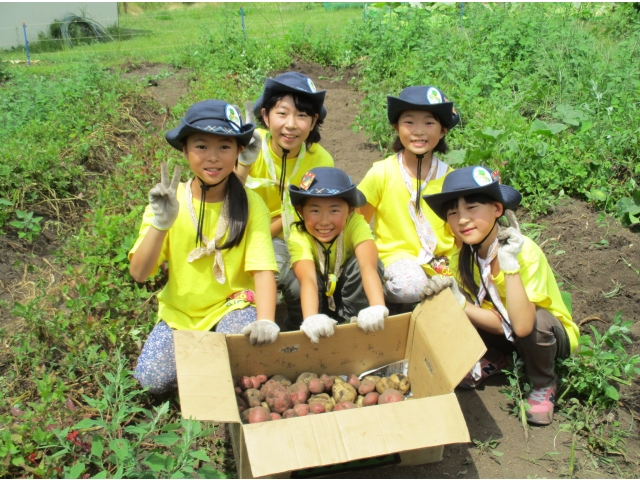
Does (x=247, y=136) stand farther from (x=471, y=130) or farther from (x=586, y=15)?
(x=586, y=15)

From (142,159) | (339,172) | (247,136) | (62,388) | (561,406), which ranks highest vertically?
(247,136)

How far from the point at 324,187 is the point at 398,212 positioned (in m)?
0.65

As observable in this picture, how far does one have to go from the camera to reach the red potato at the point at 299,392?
2.79 metres

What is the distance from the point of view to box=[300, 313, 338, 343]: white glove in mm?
2779

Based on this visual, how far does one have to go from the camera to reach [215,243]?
2.95 m

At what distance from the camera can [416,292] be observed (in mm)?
3285

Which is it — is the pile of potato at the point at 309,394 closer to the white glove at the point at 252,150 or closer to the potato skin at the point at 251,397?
the potato skin at the point at 251,397

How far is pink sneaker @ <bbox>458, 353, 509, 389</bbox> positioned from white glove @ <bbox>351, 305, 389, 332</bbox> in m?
0.62

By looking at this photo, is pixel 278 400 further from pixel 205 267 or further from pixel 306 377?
pixel 205 267

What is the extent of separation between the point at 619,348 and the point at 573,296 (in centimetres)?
90

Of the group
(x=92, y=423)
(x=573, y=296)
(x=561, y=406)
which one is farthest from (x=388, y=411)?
(x=573, y=296)

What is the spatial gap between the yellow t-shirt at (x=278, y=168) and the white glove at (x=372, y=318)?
3.49 feet

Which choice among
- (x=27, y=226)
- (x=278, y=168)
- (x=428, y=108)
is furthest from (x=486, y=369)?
(x=27, y=226)

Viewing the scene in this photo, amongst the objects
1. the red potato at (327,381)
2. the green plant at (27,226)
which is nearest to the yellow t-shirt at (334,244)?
the red potato at (327,381)
